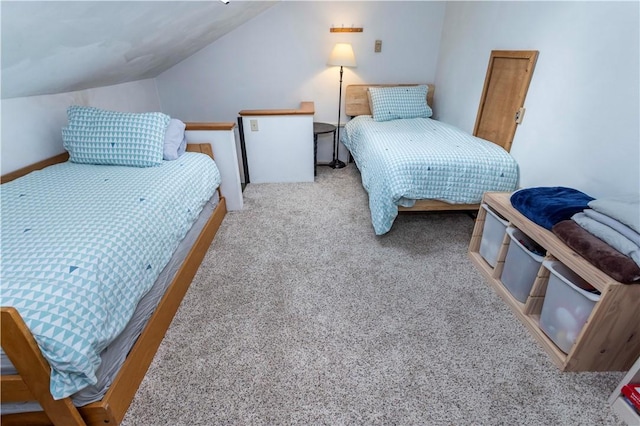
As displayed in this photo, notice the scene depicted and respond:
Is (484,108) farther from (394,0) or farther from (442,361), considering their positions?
(442,361)

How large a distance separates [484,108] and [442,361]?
2.14 m

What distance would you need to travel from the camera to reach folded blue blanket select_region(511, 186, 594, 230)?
1.43 meters

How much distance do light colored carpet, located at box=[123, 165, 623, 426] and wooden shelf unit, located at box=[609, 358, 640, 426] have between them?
4cm

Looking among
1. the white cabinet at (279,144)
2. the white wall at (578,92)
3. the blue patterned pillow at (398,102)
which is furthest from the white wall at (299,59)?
the white wall at (578,92)

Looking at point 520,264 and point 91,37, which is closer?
point 91,37

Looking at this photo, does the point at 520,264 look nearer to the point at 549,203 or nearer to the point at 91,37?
the point at 549,203

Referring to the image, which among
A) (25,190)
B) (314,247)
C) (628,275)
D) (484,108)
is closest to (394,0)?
(484,108)

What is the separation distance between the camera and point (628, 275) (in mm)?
1070

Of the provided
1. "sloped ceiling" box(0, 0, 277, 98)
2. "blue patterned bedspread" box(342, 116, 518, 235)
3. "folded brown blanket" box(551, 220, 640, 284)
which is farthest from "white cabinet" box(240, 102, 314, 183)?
"folded brown blanket" box(551, 220, 640, 284)

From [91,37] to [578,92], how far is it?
8.33 feet

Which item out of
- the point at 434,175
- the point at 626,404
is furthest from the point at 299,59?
the point at 626,404

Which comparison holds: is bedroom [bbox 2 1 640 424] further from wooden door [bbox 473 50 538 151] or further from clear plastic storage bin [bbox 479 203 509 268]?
clear plastic storage bin [bbox 479 203 509 268]

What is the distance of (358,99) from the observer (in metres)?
3.52

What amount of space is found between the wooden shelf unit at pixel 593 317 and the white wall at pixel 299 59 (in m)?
2.51
